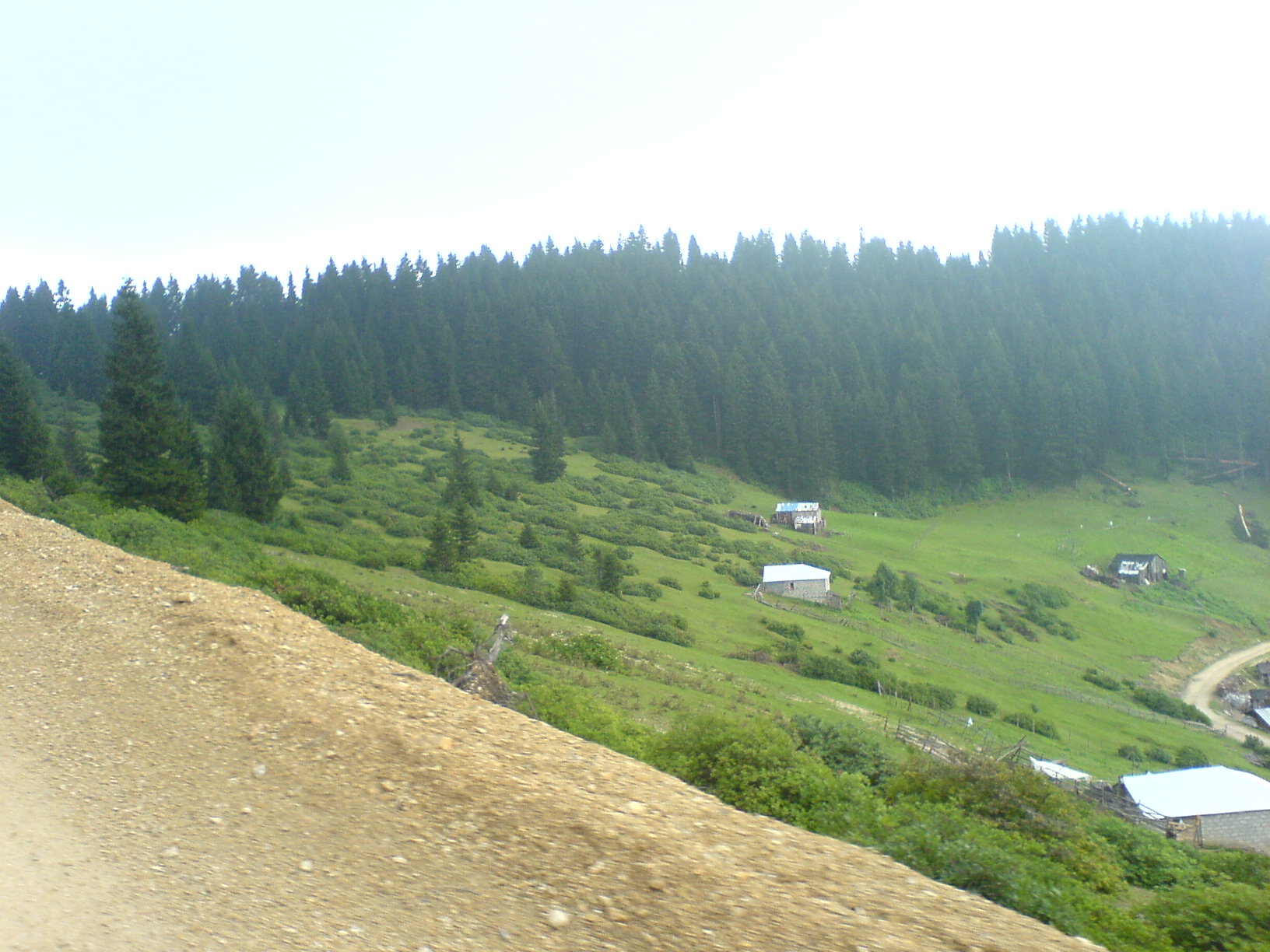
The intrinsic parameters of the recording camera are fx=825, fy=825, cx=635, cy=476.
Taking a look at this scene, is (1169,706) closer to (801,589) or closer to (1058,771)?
(801,589)

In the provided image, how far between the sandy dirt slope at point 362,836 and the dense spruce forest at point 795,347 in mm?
74888

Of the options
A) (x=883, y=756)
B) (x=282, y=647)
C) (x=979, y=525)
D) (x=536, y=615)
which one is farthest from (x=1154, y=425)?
(x=282, y=647)

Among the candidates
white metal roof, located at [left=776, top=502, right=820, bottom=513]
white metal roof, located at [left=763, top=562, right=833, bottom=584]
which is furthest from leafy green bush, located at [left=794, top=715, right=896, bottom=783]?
white metal roof, located at [left=776, top=502, right=820, bottom=513]

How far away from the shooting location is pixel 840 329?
112500 mm

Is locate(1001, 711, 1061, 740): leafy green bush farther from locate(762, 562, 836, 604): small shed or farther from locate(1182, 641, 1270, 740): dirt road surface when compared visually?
locate(762, 562, 836, 604): small shed

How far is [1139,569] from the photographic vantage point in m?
61.6

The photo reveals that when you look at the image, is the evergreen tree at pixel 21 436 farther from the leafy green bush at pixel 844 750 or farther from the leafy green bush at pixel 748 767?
the leafy green bush at pixel 748 767

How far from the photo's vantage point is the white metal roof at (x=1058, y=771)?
74.8ft

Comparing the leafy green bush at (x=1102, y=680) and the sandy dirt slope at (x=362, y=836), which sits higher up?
the sandy dirt slope at (x=362, y=836)

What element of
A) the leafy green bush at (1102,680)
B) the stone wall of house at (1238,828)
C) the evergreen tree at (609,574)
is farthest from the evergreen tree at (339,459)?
the stone wall of house at (1238,828)

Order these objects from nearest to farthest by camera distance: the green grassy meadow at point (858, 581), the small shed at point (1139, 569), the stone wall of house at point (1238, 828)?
the stone wall of house at point (1238, 828) → the green grassy meadow at point (858, 581) → the small shed at point (1139, 569)

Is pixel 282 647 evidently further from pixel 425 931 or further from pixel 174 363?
pixel 174 363

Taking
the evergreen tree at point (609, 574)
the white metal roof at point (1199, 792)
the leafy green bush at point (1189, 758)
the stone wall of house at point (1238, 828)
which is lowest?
the leafy green bush at point (1189, 758)

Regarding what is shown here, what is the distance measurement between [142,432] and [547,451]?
3919 cm
